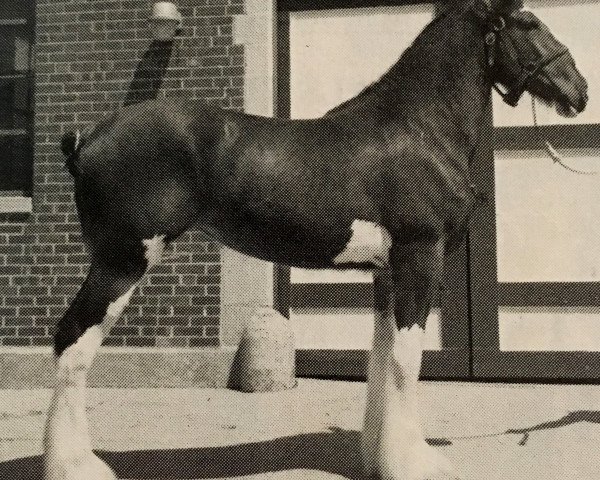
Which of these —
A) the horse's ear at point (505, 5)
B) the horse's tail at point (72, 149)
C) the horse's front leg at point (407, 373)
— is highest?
the horse's ear at point (505, 5)

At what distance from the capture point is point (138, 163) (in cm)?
265

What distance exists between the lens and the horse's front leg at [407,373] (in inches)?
104

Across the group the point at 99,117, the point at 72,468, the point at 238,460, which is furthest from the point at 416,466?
the point at 99,117

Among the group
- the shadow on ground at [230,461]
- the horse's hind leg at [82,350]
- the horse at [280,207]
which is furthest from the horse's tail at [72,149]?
the shadow on ground at [230,461]

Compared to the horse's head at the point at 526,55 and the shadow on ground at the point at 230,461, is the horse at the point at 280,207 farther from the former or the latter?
the shadow on ground at the point at 230,461

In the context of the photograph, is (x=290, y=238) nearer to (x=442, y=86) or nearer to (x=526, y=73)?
(x=442, y=86)

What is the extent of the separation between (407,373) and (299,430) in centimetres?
124

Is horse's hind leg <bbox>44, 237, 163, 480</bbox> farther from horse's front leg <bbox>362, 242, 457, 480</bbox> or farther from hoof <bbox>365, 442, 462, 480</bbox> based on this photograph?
hoof <bbox>365, 442, 462, 480</bbox>

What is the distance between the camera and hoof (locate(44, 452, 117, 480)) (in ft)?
8.18

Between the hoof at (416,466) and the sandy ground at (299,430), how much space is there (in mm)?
201

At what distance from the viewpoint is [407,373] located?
2.65m

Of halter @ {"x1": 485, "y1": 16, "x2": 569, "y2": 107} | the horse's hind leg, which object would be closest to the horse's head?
halter @ {"x1": 485, "y1": 16, "x2": 569, "y2": 107}

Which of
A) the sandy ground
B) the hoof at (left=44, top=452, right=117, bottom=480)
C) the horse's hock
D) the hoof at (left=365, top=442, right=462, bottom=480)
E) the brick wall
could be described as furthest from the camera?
the brick wall

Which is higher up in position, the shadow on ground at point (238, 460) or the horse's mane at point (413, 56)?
the horse's mane at point (413, 56)
